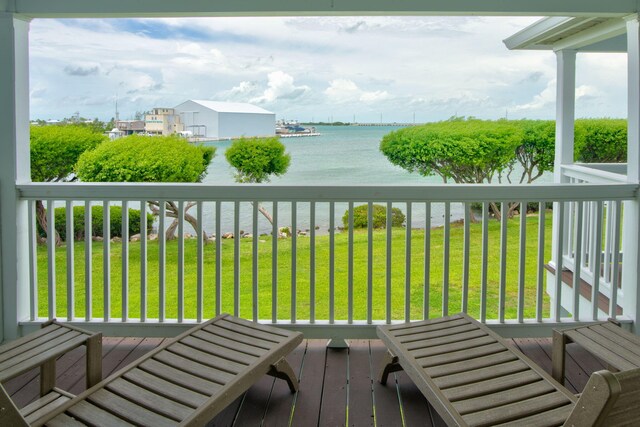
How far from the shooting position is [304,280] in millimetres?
9055

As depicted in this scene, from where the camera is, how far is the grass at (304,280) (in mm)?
8125

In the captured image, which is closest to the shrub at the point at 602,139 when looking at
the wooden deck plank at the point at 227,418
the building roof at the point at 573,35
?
the building roof at the point at 573,35

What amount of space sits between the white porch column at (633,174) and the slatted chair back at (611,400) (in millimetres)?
2561

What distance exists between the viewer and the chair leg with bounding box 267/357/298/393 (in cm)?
288

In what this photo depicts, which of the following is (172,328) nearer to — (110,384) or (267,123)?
(110,384)

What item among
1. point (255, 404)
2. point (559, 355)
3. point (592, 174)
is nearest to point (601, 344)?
point (559, 355)

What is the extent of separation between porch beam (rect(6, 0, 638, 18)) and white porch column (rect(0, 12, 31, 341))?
0.20 m

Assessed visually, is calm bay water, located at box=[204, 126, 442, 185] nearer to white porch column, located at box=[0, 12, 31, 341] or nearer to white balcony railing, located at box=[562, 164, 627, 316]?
white balcony railing, located at box=[562, 164, 627, 316]

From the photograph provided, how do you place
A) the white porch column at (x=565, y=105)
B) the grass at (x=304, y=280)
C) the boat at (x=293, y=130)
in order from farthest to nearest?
1. the boat at (x=293, y=130)
2. the grass at (x=304, y=280)
3. the white porch column at (x=565, y=105)

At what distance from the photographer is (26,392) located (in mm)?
3002

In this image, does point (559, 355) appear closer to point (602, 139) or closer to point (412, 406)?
point (412, 406)

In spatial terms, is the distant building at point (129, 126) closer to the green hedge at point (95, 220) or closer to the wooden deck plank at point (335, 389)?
the green hedge at point (95, 220)

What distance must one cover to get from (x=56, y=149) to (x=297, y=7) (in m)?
5.53

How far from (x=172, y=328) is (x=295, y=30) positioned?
12.5m
